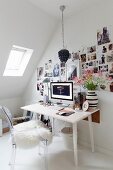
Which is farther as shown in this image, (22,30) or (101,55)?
(22,30)

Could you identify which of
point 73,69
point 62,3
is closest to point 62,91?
point 73,69

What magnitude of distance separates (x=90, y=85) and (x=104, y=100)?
0.96ft

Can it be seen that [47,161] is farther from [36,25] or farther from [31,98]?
[36,25]

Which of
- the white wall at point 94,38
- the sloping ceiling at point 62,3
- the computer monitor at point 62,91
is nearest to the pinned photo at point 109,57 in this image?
the white wall at point 94,38

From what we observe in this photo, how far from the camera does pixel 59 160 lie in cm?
208

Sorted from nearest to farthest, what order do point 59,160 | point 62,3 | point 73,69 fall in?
point 59,160
point 62,3
point 73,69

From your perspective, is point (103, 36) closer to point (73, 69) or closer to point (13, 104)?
point (73, 69)

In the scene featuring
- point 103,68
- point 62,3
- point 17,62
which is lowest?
point 103,68

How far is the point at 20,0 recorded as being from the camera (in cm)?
203

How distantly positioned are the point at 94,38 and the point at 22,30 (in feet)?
3.66

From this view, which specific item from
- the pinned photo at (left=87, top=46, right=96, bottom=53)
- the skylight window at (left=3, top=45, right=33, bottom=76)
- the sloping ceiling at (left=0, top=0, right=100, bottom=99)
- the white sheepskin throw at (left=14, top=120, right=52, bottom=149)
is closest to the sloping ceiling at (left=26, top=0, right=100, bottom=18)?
the sloping ceiling at (left=0, top=0, right=100, bottom=99)

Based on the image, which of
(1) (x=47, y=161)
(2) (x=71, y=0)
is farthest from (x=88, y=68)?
(1) (x=47, y=161)

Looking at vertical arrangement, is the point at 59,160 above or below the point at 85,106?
below

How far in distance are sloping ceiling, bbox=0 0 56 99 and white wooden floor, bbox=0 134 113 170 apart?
148 cm
